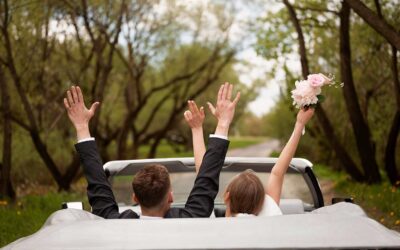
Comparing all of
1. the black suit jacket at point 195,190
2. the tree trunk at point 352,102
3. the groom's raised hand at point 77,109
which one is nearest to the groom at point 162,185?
the black suit jacket at point 195,190

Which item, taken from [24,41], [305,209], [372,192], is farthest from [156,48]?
[305,209]

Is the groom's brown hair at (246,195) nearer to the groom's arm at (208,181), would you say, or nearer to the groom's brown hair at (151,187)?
the groom's arm at (208,181)

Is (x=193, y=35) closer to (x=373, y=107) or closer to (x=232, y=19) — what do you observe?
(x=232, y=19)

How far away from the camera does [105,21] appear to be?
1862cm

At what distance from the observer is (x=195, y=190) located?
3.77 m

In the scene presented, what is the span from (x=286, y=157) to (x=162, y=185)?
36.1 inches

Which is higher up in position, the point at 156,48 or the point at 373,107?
the point at 156,48

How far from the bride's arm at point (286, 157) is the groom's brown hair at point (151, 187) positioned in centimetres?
84

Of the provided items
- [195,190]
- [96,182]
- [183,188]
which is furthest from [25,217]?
[195,190]

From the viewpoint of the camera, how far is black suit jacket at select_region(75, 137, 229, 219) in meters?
3.74

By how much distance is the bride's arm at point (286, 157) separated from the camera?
4258mm

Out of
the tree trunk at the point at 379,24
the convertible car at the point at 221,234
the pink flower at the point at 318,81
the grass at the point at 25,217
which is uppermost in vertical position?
the tree trunk at the point at 379,24

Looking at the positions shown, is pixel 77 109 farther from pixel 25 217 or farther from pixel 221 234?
pixel 25 217

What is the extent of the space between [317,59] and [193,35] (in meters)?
9.84
